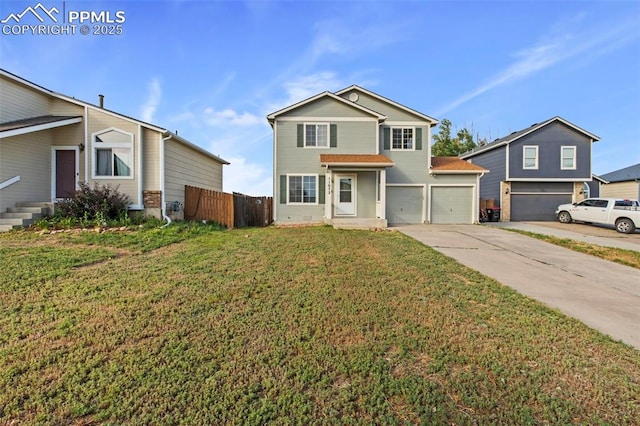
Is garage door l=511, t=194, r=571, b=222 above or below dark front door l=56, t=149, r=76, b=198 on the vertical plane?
below

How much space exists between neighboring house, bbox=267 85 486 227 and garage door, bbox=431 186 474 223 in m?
0.05

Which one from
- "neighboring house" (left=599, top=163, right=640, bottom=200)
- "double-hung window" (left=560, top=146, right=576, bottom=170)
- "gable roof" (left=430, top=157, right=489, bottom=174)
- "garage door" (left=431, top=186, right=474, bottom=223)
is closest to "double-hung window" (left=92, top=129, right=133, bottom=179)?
"gable roof" (left=430, top=157, right=489, bottom=174)

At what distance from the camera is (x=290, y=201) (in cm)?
1360

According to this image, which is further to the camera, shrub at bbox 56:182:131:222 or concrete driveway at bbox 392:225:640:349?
shrub at bbox 56:182:131:222

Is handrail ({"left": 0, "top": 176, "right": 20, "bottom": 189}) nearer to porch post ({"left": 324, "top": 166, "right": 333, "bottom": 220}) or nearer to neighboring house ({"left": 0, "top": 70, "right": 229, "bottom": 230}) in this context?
neighboring house ({"left": 0, "top": 70, "right": 229, "bottom": 230})

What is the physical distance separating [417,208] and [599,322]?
11.2 meters

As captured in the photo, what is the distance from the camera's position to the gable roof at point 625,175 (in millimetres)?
21744

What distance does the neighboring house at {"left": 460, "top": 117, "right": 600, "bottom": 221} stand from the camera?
1725cm

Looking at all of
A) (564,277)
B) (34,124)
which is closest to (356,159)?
(564,277)

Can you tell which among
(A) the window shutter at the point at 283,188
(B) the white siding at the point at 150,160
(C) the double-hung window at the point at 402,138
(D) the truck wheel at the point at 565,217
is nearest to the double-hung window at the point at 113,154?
(B) the white siding at the point at 150,160

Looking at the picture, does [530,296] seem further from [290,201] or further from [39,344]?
[290,201]

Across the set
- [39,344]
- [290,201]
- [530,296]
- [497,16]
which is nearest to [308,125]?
[290,201]

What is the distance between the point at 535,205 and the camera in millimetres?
17734

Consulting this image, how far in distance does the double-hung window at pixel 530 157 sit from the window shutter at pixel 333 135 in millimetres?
12141
